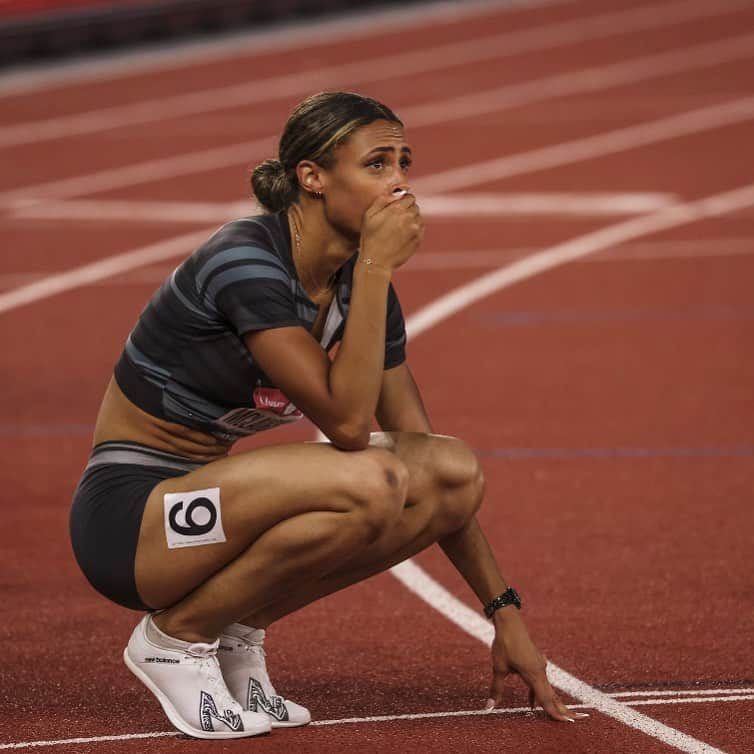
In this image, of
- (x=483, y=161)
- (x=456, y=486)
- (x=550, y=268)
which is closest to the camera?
(x=456, y=486)

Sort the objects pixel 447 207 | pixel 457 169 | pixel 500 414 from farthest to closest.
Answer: pixel 457 169, pixel 447 207, pixel 500 414

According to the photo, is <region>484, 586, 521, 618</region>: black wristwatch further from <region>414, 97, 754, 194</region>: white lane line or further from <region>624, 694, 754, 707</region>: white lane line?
<region>414, 97, 754, 194</region>: white lane line

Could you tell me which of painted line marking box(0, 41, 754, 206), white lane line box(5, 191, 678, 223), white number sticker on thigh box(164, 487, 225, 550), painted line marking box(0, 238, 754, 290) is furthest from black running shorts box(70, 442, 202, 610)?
painted line marking box(0, 41, 754, 206)

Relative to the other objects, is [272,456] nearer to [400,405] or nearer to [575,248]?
[400,405]

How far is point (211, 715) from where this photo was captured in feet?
13.5

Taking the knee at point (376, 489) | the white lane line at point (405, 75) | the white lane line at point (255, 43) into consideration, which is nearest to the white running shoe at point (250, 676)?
the knee at point (376, 489)

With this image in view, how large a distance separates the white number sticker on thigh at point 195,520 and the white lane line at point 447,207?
860 centimetres

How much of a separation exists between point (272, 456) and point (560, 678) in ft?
3.51

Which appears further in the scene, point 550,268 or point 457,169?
point 457,169

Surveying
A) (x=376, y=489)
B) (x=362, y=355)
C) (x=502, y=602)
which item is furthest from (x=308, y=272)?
(x=502, y=602)

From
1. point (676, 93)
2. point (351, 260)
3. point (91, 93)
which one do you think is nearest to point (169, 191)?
point (91, 93)

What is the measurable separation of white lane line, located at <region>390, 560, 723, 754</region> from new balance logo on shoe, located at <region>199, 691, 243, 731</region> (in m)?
0.86

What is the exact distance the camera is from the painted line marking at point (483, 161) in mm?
13930

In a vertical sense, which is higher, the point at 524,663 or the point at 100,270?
the point at 100,270
